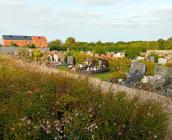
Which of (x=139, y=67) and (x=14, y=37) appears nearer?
(x=139, y=67)

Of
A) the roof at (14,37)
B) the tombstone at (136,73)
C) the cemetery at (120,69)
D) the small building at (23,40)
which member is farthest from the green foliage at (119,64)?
the roof at (14,37)

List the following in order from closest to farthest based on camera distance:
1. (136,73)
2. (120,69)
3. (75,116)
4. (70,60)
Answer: (75,116), (136,73), (120,69), (70,60)

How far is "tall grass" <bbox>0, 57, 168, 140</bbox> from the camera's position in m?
5.21

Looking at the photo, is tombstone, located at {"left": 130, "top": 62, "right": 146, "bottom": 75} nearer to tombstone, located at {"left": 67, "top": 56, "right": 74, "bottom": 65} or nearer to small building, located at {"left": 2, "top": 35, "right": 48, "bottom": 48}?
tombstone, located at {"left": 67, "top": 56, "right": 74, "bottom": 65}

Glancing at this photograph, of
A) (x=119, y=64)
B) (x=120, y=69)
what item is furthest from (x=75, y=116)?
(x=119, y=64)

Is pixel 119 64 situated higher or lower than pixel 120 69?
higher

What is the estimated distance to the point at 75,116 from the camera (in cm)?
537

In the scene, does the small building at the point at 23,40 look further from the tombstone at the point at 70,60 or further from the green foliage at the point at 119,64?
the green foliage at the point at 119,64

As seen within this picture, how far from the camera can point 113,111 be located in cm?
549

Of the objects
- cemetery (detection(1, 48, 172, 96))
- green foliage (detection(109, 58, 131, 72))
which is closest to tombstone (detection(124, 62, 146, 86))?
cemetery (detection(1, 48, 172, 96))

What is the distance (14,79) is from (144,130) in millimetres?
2845

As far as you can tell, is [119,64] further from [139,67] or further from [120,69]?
[139,67]

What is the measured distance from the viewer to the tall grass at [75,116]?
521 cm

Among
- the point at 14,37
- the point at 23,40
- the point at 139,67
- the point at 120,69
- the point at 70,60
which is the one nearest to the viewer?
the point at 139,67
